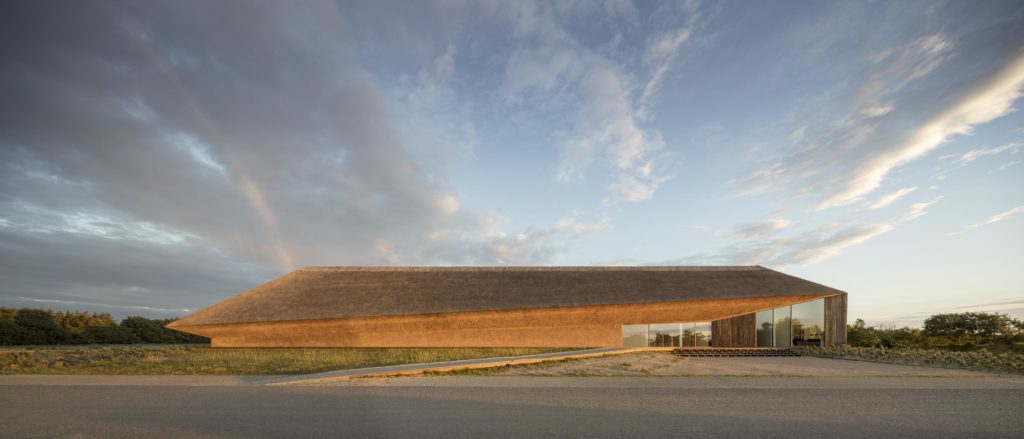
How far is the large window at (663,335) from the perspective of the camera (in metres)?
27.9

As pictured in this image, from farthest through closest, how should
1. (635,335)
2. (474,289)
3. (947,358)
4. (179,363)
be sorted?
(635,335), (474,289), (947,358), (179,363)

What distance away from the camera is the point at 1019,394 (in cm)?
1012

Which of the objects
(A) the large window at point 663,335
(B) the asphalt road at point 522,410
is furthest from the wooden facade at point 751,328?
(B) the asphalt road at point 522,410

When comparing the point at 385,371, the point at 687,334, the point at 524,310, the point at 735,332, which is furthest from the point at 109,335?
the point at 735,332

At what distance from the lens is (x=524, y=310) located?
25.0m

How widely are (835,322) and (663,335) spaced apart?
27.7 ft

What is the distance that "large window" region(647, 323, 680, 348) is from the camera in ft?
91.7

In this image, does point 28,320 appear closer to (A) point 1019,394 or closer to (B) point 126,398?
(B) point 126,398

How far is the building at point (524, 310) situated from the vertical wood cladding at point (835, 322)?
0.05m

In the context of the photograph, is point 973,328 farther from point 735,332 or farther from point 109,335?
point 109,335

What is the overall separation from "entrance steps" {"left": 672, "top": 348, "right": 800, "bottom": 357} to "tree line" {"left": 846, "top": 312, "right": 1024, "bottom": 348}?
8519 mm

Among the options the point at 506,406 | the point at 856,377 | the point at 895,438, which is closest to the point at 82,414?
the point at 506,406

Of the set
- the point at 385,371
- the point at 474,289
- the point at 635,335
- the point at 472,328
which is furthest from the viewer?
the point at 635,335

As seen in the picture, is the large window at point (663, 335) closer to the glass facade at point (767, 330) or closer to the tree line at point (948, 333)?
the glass facade at point (767, 330)
